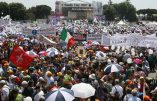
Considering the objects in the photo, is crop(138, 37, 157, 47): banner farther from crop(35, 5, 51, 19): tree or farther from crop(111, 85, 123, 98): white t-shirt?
crop(35, 5, 51, 19): tree

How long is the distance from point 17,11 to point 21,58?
99.7 metres

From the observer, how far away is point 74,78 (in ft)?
50.8

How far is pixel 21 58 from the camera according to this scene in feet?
50.6

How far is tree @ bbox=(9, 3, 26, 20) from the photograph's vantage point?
112713 mm

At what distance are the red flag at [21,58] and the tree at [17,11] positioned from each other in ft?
319

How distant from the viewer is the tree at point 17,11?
113 meters

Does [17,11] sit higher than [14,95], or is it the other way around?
[14,95]

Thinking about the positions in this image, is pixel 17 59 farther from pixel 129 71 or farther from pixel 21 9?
pixel 21 9

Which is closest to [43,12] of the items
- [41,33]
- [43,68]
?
[41,33]

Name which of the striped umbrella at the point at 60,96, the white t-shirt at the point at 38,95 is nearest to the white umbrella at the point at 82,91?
the striped umbrella at the point at 60,96

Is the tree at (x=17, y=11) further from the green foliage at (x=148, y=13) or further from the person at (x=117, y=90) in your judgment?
the person at (x=117, y=90)

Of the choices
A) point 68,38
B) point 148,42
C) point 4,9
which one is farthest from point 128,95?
point 4,9

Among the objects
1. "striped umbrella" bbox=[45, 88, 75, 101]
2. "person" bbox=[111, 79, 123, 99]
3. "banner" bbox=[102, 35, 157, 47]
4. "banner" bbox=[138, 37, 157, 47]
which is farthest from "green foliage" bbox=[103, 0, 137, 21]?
"striped umbrella" bbox=[45, 88, 75, 101]

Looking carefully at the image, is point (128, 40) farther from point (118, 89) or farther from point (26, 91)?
point (26, 91)
